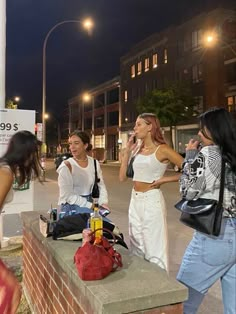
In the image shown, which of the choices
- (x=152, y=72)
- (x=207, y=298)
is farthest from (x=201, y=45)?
(x=207, y=298)

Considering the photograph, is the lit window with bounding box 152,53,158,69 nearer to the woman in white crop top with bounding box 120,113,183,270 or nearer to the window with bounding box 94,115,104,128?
the window with bounding box 94,115,104,128

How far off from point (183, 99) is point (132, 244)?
104 ft

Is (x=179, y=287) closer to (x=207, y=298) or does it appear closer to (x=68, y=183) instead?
(x=68, y=183)

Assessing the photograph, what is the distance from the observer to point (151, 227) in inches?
137

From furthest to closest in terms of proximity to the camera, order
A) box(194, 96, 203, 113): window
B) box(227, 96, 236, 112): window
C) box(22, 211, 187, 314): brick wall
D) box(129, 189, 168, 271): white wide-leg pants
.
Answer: box(194, 96, 203, 113): window → box(227, 96, 236, 112): window → box(129, 189, 168, 271): white wide-leg pants → box(22, 211, 187, 314): brick wall

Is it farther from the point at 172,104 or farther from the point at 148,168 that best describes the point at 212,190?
the point at 172,104

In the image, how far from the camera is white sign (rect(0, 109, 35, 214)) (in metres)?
5.94

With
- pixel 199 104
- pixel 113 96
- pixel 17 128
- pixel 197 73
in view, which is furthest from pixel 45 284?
pixel 113 96

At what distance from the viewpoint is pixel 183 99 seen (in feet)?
112

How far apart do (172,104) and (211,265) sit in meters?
31.6

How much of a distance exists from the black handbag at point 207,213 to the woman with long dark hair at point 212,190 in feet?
0.11

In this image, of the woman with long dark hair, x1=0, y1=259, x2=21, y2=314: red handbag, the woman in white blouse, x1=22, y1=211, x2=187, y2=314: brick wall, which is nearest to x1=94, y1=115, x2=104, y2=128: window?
the woman in white blouse

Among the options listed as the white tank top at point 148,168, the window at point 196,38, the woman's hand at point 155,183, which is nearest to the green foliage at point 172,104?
the window at point 196,38

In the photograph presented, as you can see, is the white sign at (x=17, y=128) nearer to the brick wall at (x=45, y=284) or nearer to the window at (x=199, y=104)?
the brick wall at (x=45, y=284)
